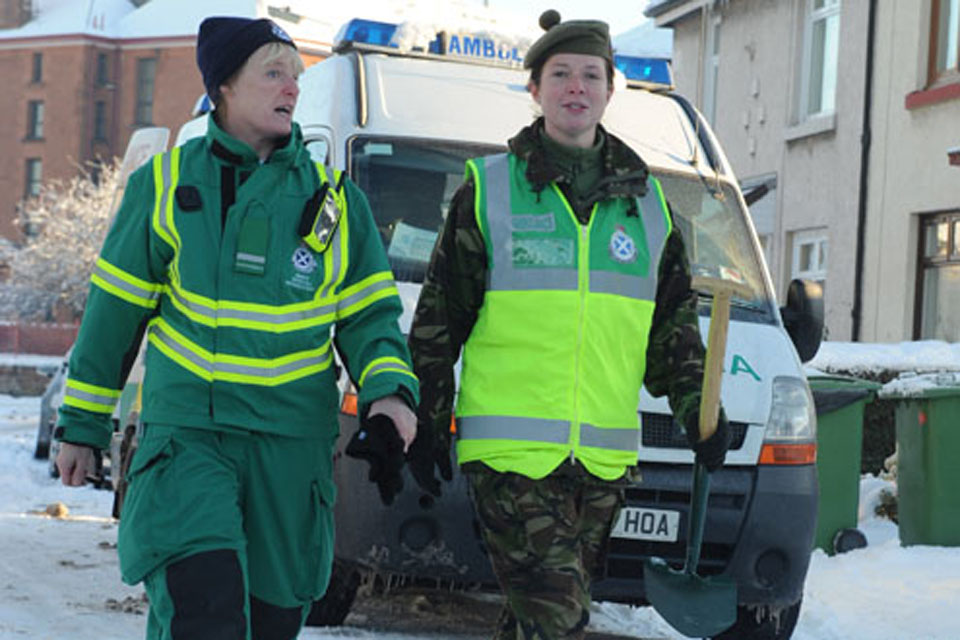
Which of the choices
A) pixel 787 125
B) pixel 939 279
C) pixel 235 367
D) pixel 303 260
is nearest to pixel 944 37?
pixel 939 279

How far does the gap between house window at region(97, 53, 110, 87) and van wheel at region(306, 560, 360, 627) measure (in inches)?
2367

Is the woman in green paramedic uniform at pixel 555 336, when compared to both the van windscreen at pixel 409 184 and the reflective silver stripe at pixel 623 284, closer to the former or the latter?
the reflective silver stripe at pixel 623 284

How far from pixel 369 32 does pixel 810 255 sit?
12.3 m

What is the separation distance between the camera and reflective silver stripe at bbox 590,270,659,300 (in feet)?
13.7

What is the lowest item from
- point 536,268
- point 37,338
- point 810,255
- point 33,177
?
point 37,338

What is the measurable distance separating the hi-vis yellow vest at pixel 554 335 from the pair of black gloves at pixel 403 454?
0.10 m

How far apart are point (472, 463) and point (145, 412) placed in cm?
91

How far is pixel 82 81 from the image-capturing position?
63.2 m

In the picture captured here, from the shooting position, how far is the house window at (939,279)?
15.3m

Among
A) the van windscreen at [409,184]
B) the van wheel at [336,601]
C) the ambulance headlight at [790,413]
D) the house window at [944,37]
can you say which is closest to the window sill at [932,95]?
the house window at [944,37]

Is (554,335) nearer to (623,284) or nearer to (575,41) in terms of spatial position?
(623,284)

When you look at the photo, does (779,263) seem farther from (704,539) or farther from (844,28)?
(704,539)

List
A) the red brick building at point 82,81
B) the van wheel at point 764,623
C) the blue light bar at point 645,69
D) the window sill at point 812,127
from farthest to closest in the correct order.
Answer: the red brick building at point 82,81 → the window sill at point 812,127 → the blue light bar at point 645,69 → the van wheel at point 764,623

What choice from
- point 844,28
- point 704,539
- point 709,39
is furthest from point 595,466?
point 709,39
